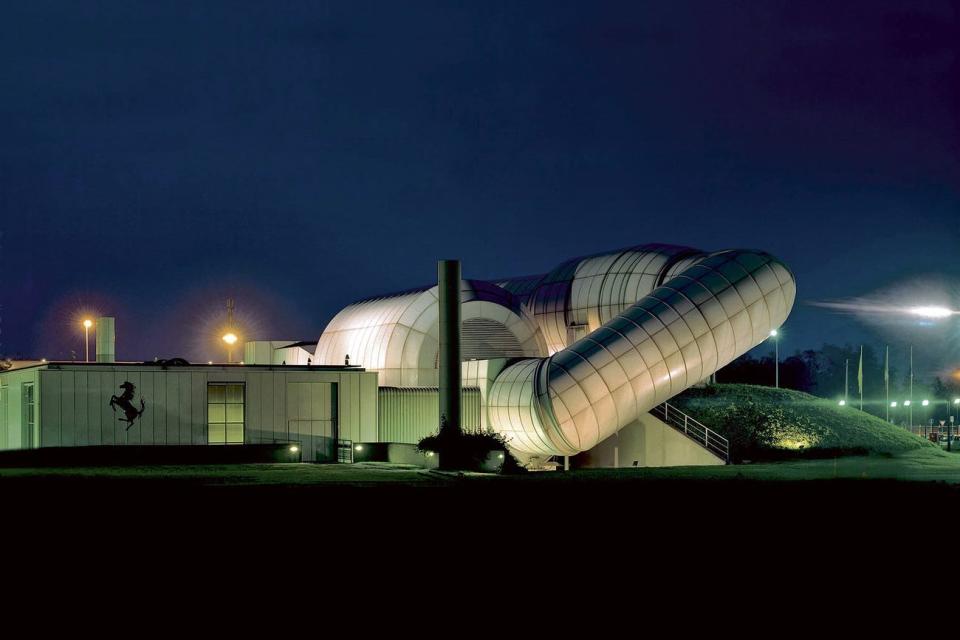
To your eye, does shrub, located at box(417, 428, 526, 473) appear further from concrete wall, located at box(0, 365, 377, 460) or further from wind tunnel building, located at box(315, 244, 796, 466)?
concrete wall, located at box(0, 365, 377, 460)

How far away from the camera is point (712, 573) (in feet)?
44.2

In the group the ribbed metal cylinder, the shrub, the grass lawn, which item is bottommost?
the grass lawn

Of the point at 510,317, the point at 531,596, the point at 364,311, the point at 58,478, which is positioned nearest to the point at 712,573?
the point at 531,596

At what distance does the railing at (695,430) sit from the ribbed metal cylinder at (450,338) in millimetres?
11796

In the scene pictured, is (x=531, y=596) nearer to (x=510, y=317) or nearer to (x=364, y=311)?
(x=510, y=317)

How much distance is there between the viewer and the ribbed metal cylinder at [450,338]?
1581 inches

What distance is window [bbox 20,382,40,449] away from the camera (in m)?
41.4

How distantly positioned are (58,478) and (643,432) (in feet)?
84.2

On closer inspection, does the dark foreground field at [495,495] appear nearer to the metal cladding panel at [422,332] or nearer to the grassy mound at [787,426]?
the grassy mound at [787,426]

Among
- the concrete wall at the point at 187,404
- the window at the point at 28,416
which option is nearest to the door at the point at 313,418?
the concrete wall at the point at 187,404

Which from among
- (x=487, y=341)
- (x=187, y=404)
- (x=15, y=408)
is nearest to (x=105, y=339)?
(x=15, y=408)

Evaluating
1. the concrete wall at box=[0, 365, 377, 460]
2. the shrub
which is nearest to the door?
the concrete wall at box=[0, 365, 377, 460]

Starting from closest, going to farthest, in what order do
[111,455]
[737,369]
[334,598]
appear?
1. [334,598]
2. [111,455]
3. [737,369]

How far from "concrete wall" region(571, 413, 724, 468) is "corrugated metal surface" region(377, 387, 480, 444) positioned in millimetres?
6644
